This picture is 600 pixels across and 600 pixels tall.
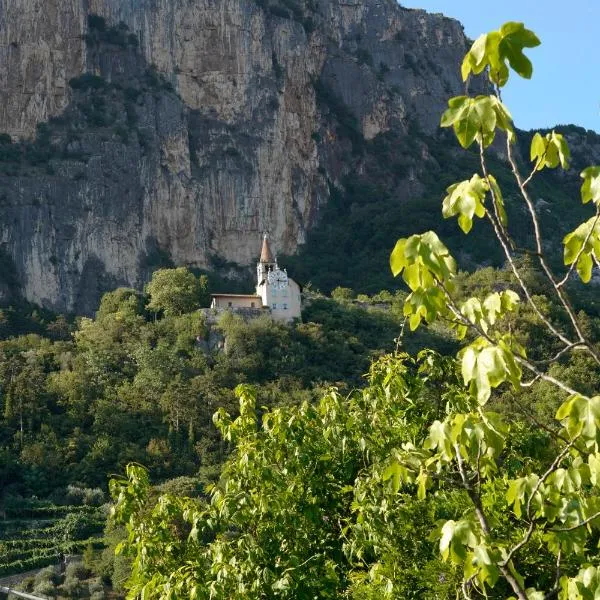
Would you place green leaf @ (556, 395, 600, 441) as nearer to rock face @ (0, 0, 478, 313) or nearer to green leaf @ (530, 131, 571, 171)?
green leaf @ (530, 131, 571, 171)

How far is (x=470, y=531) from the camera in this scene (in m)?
4.93

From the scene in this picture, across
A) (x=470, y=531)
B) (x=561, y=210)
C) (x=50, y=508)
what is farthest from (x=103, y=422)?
(x=561, y=210)

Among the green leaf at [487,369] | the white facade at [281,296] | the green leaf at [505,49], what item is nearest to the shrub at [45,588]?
the white facade at [281,296]

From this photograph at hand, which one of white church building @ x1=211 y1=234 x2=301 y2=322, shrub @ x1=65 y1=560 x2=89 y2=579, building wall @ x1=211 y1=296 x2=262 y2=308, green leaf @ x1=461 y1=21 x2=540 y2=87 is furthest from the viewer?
building wall @ x1=211 y1=296 x2=262 y2=308

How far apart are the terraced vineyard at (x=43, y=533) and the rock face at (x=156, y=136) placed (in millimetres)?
31423

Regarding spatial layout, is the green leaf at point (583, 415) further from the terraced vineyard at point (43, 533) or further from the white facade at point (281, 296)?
the white facade at point (281, 296)

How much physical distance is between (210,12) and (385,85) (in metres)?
17.6

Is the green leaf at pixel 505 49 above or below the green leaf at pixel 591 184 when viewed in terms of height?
above

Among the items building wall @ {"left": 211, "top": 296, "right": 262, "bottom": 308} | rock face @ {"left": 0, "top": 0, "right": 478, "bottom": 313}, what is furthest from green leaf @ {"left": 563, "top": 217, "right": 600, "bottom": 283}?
rock face @ {"left": 0, "top": 0, "right": 478, "bottom": 313}

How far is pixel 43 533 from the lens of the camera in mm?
36594

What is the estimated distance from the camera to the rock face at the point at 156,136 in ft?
234

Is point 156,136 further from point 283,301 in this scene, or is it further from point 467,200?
point 467,200

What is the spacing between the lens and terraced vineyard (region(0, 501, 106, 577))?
34031 millimetres

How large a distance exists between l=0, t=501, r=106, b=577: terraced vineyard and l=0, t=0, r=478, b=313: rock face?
31.4m
